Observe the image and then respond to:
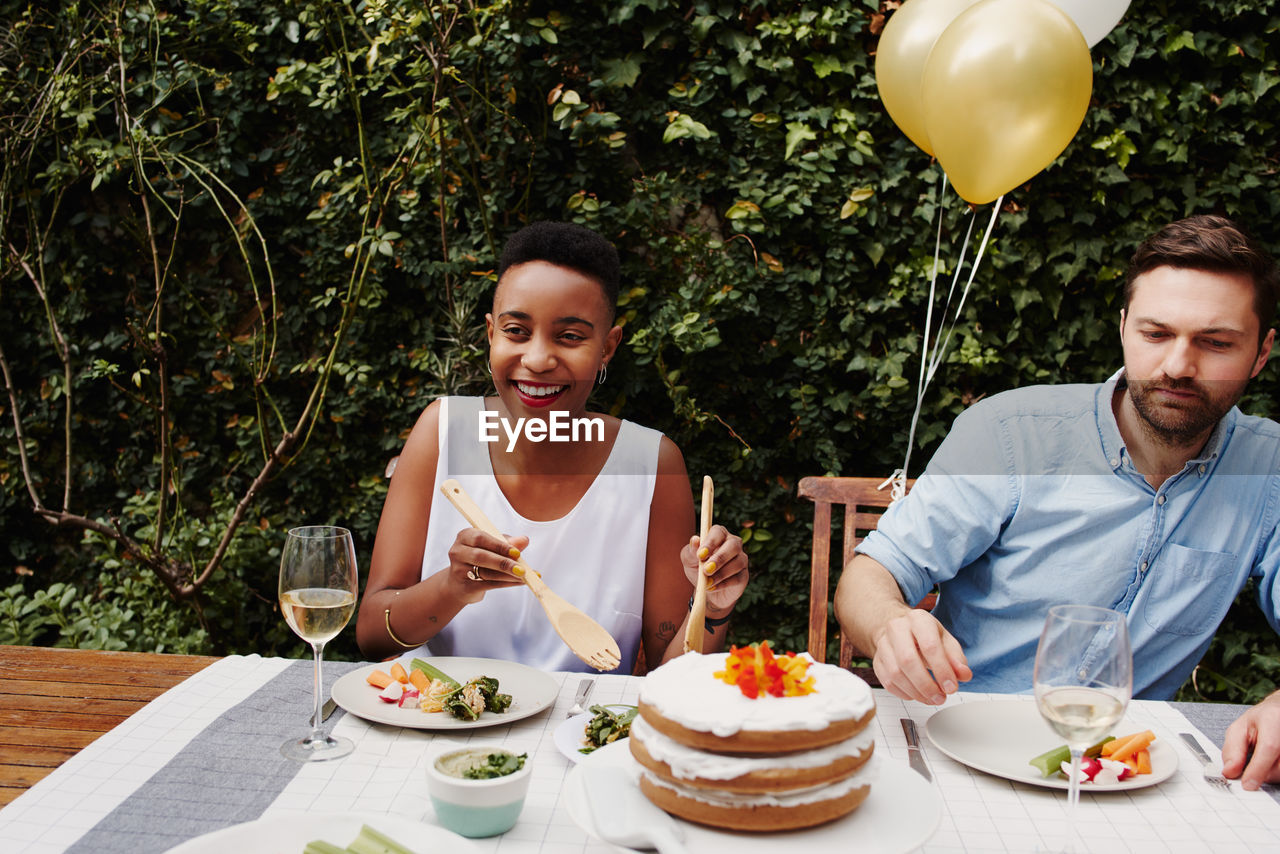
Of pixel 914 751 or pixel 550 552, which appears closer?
pixel 914 751

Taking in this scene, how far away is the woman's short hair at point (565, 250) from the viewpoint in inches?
68.4

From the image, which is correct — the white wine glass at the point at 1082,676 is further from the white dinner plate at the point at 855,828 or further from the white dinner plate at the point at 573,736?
the white dinner plate at the point at 573,736

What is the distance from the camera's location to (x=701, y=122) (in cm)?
293

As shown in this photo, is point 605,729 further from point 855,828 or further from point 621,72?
point 621,72

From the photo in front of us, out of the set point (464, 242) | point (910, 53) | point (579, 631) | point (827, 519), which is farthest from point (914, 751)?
point (464, 242)

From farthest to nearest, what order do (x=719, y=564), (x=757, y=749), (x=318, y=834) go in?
(x=719, y=564) → (x=318, y=834) → (x=757, y=749)

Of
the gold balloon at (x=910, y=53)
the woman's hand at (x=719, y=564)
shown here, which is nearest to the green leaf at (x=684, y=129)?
the gold balloon at (x=910, y=53)

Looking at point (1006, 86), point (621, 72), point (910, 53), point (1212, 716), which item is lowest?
point (1212, 716)

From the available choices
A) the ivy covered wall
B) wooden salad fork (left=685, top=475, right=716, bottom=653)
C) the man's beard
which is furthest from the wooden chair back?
the ivy covered wall

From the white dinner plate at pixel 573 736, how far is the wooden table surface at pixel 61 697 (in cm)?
55

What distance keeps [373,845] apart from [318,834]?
2.8 inches

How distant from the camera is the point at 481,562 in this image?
1.33 metres

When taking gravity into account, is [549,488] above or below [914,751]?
above

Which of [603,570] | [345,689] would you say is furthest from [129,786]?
[603,570]
